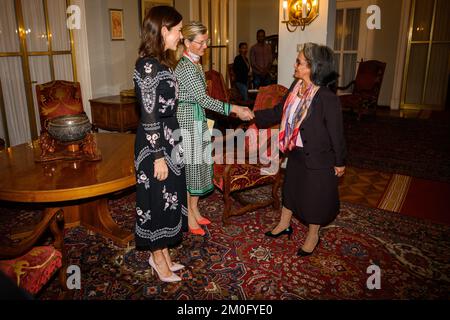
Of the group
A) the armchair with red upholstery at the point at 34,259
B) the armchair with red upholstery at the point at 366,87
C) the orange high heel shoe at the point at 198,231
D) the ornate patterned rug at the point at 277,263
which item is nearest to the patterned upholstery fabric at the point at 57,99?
the ornate patterned rug at the point at 277,263

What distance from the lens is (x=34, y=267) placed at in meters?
1.77

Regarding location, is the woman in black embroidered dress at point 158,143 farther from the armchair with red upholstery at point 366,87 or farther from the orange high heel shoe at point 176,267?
the armchair with red upholstery at point 366,87

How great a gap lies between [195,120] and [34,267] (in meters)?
1.35

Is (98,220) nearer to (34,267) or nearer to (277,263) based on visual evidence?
(34,267)

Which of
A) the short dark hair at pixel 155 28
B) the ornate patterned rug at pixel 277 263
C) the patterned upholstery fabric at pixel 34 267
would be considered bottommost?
the ornate patterned rug at pixel 277 263

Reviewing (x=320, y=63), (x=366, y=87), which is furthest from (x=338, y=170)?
(x=366, y=87)

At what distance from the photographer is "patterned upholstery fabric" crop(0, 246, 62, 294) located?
5.58 ft

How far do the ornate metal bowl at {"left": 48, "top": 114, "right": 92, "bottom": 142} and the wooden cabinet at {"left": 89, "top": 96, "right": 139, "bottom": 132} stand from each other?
203 cm

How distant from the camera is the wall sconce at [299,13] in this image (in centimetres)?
421

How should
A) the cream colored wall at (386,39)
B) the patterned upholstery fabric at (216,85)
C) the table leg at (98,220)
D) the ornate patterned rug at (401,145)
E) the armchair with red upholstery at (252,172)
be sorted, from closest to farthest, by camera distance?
the table leg at (98,220) → the armchair with red upholstery at (252,172) → the patterned upholstery fabric at (216,85) → the ornate patterned rug at (401,145) → the cream colored wall at (386,39)

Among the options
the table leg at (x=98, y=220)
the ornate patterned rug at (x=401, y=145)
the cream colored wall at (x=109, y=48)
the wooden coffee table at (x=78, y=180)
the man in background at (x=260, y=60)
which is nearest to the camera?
the wooden coffee table at (x=78, y=180)

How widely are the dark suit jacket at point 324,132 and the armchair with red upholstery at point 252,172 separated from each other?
0.76 m

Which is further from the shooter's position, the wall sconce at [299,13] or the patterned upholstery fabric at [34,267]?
the wall sconce at [299,13]

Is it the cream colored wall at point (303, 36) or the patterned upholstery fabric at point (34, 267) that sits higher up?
the cream colored wall at point (303, 36)
